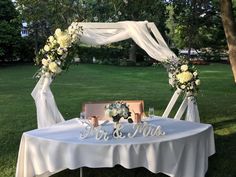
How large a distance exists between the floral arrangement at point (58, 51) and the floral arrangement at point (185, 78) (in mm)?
1890

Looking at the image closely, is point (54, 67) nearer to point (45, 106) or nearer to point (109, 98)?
point (45, 106)

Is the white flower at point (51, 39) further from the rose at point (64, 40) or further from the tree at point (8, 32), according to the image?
the tree at point (8, 32)

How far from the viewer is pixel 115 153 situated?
238 inches

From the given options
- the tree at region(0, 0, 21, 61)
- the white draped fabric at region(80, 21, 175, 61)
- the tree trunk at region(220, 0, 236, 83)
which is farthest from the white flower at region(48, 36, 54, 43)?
the tree at region(0, 0, 21, 61)

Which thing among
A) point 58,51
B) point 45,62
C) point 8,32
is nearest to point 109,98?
point 45,62

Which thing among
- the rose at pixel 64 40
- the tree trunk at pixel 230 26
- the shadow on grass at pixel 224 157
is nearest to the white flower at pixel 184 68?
the shadow on grass at pixel 224 157

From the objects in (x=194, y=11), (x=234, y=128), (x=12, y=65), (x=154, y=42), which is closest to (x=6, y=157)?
(x=154, y=42)

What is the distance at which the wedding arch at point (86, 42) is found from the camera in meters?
8.09

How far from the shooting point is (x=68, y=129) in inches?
281

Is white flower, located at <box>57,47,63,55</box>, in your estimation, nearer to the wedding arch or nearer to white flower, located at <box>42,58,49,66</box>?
the wedding arch

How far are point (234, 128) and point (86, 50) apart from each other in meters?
34.3

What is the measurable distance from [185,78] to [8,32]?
36139 mm

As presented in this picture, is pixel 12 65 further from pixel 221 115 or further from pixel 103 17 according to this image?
pixel 221 115

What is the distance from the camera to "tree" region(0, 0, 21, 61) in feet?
136
